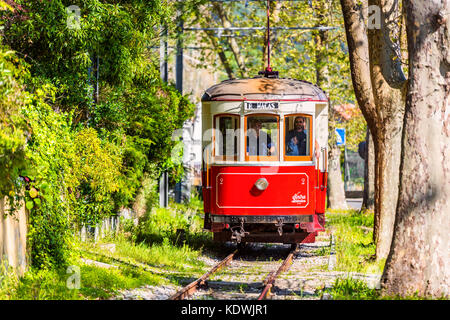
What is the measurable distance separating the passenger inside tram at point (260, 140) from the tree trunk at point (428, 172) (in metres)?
4.82

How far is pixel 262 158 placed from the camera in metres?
14.7

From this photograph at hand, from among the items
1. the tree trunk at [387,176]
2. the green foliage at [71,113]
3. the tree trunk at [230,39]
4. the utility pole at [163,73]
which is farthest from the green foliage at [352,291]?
the tree trunk at [230,39]

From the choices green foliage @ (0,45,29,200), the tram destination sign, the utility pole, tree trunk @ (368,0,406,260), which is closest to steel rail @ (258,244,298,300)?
tree trunk @ (368,0,406,260)

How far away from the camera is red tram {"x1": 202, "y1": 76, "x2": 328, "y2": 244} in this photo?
14.7 m

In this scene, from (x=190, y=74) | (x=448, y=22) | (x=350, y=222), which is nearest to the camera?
(x=448, y=22)

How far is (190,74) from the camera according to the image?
290ft

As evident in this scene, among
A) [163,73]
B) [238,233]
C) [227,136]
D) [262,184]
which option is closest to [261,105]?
[227,136]

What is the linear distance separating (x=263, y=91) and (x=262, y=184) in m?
1.70

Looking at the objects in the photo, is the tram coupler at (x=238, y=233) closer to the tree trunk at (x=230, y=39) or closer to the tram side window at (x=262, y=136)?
the tram side window at (x=262, y=136)

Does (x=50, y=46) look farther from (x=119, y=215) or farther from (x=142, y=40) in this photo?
(x=119, y=215)

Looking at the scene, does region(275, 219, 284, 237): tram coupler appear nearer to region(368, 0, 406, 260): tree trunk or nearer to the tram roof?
region(368, 0, 406, 260): tree trunk

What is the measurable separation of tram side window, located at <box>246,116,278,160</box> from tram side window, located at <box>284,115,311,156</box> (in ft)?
0.73
